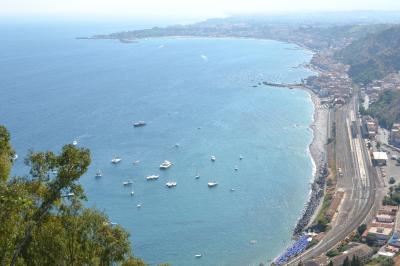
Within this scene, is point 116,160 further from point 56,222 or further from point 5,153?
point 56,222

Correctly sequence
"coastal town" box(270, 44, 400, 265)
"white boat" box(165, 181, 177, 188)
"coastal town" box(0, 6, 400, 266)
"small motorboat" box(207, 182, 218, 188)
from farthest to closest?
"small motorboat" box(207, 182, 218, 188)
"white boat" box(165, 181, 177, 188)
"coastal town" box(270, 44, 400, 265)
"coastal town" box(0, 6, 400, 266)

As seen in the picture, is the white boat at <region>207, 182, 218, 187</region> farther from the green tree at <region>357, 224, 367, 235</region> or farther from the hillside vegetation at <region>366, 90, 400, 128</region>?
the hillside vegetation at <region>366, 90, 400, 128</region>

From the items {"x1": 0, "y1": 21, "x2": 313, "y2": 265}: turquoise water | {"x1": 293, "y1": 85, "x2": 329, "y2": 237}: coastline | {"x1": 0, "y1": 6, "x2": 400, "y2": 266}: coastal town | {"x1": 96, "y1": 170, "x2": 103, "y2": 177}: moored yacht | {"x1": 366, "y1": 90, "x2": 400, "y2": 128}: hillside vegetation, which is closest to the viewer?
{"x1": 0, "y1": 6, "x2": 400, "y2": 266}: coastal town

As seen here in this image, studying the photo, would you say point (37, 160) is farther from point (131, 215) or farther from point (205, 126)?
point (205, 126)

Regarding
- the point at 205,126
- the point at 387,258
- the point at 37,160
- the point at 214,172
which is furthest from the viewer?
the point at 205,126

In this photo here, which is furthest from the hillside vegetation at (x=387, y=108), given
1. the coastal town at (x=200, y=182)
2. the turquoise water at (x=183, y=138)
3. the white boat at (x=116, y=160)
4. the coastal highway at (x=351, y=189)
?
the white boat at (x=116, y=160)

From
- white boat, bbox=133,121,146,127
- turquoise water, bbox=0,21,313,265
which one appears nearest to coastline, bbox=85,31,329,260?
turquoise water, bbox=0,21,313,265

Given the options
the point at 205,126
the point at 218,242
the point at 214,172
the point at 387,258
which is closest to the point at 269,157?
the point at 214,172

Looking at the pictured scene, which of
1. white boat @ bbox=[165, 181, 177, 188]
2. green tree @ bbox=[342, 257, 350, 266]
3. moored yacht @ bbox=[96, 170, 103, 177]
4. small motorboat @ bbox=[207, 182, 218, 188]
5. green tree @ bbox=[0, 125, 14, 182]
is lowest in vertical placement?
small motorboat @ bbox=[207, 182, 218, 188]

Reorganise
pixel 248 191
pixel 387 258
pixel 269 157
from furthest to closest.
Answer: pixel 269 157
pixel 248 191
pixel 387 258
